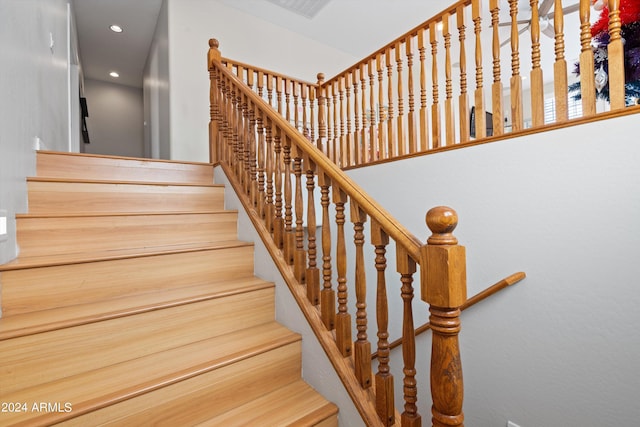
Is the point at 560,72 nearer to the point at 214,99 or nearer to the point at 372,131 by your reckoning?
the point at 372,131

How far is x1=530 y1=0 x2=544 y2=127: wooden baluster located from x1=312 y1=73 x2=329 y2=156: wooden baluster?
A: 1.84 m

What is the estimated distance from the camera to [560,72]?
1523mm

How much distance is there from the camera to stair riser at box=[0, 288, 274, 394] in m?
1.01

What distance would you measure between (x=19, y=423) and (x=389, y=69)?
8.91 ft

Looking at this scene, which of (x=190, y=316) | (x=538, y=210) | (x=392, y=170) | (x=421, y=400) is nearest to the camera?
(x=190, y=316)

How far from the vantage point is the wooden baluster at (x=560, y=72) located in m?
1.51

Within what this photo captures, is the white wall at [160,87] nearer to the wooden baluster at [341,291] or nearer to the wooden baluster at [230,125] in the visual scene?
the wooden baluster at [230,125]

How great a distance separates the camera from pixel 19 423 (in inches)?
33.7

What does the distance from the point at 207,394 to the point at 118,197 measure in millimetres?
1295

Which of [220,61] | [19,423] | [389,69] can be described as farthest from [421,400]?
[220,61]

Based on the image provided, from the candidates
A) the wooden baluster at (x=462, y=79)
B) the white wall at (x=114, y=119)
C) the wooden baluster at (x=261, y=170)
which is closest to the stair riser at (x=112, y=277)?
the wooden baluster at (x=261, y=170)

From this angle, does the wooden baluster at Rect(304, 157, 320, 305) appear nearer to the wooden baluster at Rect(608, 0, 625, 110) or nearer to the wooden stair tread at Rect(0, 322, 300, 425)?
the wooden stair tread at Rect(0, 322, 300, 425)

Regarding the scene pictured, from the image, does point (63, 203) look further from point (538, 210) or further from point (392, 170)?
point (538, 210)

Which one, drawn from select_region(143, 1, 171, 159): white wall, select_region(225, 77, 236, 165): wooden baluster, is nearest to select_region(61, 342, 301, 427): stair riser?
select_region(225, 77, 236, 165): wooden baluster
